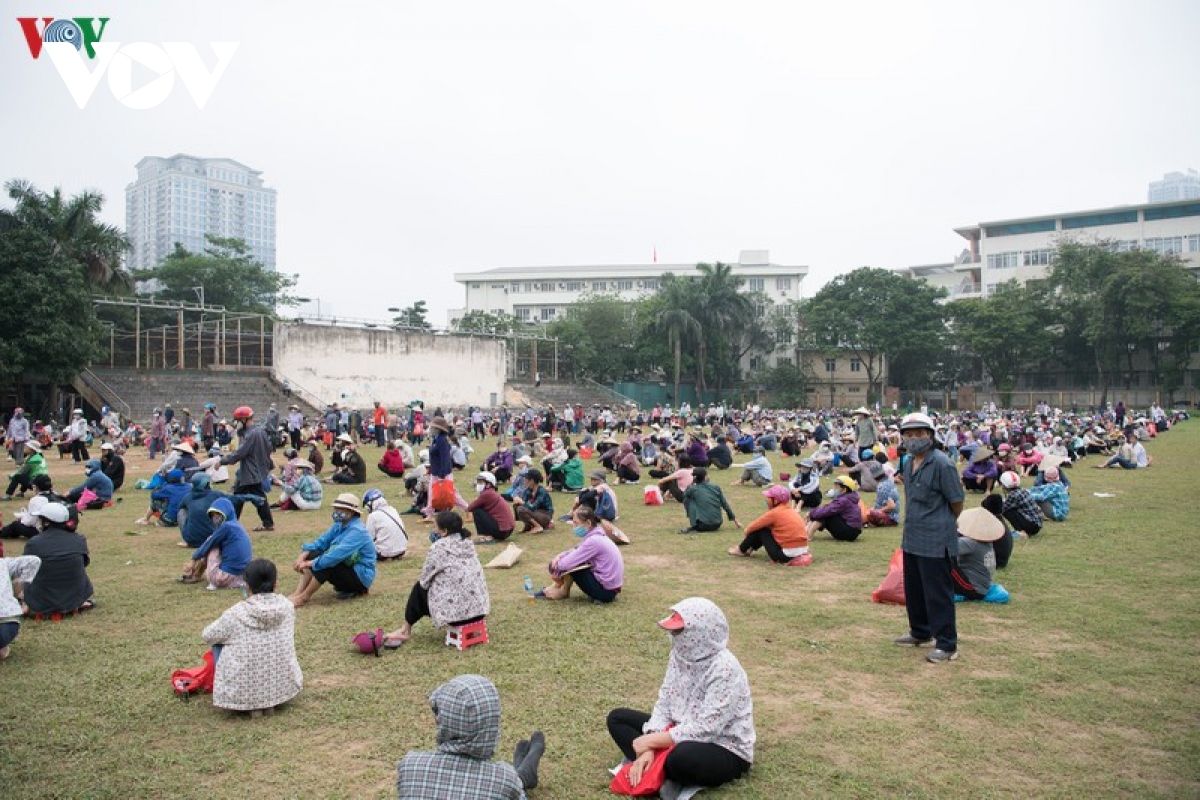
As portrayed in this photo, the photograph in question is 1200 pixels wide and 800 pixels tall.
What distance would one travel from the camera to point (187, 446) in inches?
459

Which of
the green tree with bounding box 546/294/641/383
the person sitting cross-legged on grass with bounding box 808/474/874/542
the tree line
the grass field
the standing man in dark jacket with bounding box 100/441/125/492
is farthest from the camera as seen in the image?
the green tree with bounding box 546/294/641/383

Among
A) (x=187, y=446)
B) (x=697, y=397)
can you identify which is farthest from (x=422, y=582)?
(x=697, y=397)

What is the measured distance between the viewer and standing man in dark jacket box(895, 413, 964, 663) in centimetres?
586

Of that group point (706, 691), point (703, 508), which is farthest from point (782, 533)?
point (706, 691)

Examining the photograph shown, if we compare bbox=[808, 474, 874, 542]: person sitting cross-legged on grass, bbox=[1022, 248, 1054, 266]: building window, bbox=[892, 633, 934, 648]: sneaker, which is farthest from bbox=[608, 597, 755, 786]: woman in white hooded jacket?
bbox=[1022, 248, 1054, 266]: building window

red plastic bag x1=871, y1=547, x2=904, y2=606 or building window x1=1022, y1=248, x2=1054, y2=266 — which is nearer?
red plastic bag x1=871, y1=547, x2=904, y2=606

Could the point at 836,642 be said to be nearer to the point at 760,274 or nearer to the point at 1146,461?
the point at 1146,461

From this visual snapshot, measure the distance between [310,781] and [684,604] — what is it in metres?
2.20

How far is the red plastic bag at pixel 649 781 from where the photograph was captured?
395cm

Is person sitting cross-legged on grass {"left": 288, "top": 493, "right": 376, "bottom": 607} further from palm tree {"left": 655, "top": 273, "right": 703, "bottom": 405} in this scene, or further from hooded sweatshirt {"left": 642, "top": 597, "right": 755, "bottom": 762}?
palm tree {"left": 655, "top": 273, "right": 703, "bottom": 405}

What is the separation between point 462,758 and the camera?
10.4ft

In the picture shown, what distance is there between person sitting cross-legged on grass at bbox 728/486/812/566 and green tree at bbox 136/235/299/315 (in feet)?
162

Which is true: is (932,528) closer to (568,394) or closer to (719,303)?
(568,394)

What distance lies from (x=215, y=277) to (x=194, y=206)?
130 ft
